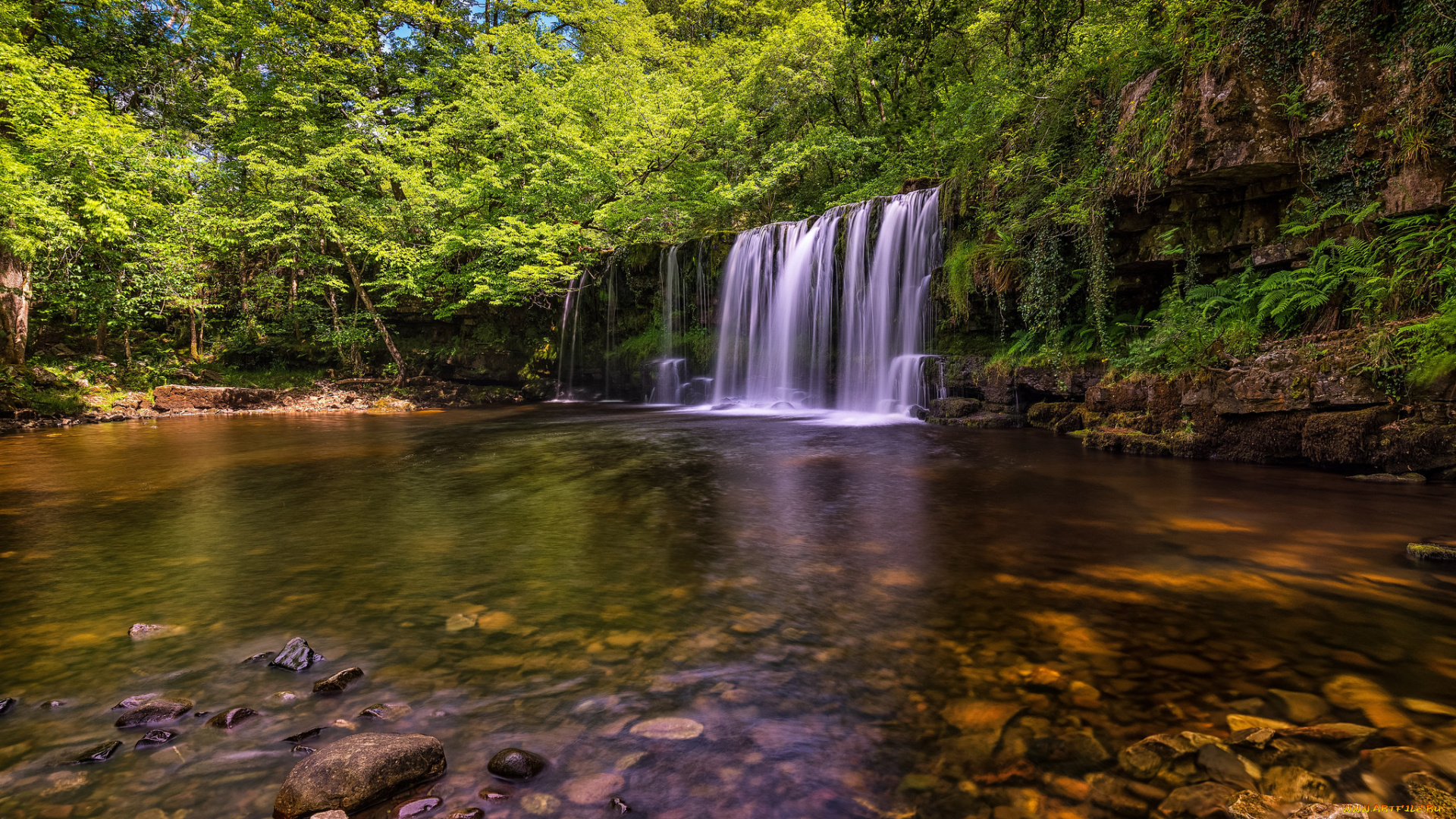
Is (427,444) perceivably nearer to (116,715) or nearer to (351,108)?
(116,715)

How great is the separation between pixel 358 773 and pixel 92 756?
3.14ft

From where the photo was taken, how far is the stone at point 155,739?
1.94 m

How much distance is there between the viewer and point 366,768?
1.70 metres

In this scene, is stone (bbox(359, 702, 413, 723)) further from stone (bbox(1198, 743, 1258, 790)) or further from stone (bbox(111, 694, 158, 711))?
stone (bbox(1198, 743, 1258, 790))

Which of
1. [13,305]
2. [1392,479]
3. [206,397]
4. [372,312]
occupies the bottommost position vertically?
[1392,479]

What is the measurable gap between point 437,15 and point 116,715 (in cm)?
2363

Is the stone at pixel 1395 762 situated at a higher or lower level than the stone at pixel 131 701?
higher

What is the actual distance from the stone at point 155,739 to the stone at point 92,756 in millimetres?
59

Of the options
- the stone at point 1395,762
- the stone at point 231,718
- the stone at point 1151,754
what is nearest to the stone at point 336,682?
the stone at point 231,718

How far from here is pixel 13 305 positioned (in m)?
12.9

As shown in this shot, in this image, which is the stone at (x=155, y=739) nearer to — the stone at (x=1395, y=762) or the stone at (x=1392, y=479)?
the stone at (x=1395, y=762)

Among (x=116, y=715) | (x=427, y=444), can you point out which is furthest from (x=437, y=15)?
(x=116, y=715)

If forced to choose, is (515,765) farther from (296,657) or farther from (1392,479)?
(1392,479)

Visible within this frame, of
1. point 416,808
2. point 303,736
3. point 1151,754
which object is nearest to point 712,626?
point 416,808
